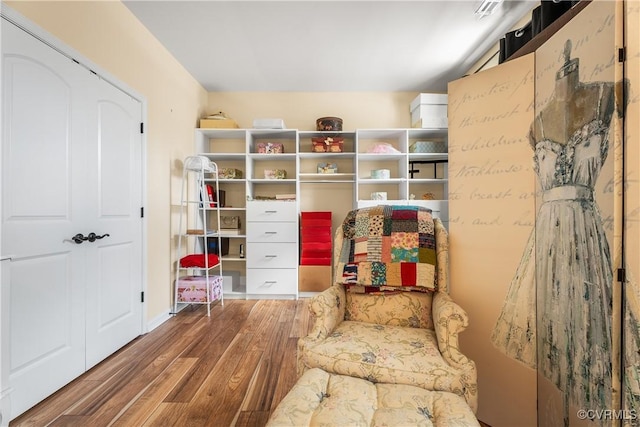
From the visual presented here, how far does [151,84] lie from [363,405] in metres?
2.99

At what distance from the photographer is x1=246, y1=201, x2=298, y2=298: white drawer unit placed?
11.2 feet

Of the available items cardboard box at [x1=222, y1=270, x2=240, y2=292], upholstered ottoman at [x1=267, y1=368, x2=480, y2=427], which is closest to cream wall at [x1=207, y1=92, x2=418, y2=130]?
cardboard box at [x1=222, y1=270, x2=240, y2=292]

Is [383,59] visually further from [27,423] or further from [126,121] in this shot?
[27,423]

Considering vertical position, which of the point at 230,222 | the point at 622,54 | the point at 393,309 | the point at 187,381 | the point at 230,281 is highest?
the point at 622,54

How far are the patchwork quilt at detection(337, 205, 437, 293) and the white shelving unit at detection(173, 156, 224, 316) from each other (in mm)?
1782

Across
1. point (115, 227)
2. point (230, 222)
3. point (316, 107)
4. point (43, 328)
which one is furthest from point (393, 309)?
point (316, 107)

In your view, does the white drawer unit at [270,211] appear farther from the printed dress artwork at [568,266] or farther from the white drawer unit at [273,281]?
the printed dress artwork at [568,266]

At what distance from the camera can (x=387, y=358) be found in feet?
3.75

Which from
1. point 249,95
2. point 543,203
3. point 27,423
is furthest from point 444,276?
point 249,95

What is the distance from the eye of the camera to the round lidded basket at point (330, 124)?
3.52 metres

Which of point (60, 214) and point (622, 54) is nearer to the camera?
point (622, 54)

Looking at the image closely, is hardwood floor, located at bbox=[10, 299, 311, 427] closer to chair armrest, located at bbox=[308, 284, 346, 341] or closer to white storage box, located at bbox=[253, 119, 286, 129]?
chair armrest, located at bbox=[308, 284, 346, 341]

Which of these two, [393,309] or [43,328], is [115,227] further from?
[393,309]

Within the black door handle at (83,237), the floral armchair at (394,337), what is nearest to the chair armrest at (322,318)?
the floral armchair at (394,337)
